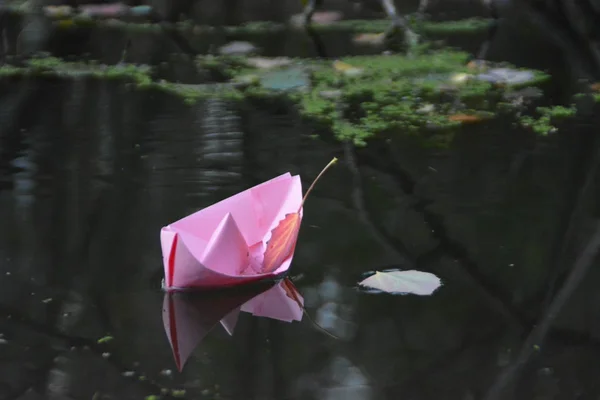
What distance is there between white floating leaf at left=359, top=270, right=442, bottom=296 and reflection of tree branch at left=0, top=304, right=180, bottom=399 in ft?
1.07

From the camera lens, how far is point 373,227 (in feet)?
3.87

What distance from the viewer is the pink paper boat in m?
0.91

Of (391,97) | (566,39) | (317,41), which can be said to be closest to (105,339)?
(391,97)

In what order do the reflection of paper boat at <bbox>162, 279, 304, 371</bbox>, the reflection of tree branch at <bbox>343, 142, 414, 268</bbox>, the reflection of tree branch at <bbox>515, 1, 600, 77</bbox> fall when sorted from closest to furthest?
the reflection of paper boat at <bbox>162, 279, 304, 371</bbox> < the reflection of tree branch at <bbox>343, 142, 414, 268</bbox> < the reflection of tree branch at <bbox>515, 1, 600, 77</bbox>

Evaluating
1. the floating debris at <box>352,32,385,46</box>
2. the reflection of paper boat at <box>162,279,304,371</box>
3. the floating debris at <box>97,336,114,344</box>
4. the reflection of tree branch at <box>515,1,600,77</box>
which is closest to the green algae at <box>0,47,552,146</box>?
the reflection of tree branch at <box>515,1,600,77</box>

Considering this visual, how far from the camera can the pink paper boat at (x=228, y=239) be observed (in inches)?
35.7

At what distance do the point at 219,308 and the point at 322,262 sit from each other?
0.19 meters

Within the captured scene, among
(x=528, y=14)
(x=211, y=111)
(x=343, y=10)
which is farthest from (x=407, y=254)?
(x=343, y=10)

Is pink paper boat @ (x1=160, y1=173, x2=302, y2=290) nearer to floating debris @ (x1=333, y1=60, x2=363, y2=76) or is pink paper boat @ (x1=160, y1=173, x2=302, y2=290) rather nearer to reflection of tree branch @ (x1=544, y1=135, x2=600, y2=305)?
reflection of tree branch @ (x1=544, y1=135, x2=600, y2=305)

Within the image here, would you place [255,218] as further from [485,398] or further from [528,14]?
[528,14]

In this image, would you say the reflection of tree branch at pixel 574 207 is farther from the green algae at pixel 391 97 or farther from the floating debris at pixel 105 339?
the floating debris at pixel 105 339

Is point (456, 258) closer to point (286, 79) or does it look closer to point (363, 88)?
point (363, 88)

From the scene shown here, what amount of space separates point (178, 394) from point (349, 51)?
2456 millimetres

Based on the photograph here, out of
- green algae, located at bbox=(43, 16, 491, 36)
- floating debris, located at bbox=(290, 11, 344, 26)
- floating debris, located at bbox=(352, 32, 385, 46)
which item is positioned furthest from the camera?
floating debris, located at bbox=(290, 11, 344, 26)
